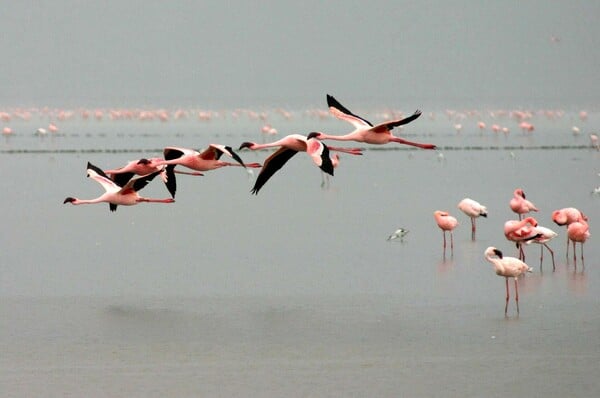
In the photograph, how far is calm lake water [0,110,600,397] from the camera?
999cm

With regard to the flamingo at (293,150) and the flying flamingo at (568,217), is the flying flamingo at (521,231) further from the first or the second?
the flamingo at (293,150)

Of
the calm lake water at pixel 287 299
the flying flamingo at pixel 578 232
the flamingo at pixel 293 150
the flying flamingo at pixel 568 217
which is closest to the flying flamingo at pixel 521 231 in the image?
the calm lake water at pixel 287 299

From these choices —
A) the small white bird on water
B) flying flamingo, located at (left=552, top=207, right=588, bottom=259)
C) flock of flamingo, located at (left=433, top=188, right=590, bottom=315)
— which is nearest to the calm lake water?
the small white bird on water

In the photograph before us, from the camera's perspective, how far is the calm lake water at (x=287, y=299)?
999 centimetres

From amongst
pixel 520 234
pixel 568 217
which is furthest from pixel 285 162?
pixel 568 217

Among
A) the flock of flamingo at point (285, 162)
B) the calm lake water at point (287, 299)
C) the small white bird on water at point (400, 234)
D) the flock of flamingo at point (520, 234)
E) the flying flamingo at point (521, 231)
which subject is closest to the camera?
the calm lake water at point (287, 299)

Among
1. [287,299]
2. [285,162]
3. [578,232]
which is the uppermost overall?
[285,162]

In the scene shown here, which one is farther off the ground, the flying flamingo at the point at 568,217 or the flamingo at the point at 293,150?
the flamingo at the point at 293,150

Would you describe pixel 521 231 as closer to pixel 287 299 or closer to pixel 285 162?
pixel 287 299

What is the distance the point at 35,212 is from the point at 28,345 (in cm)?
922

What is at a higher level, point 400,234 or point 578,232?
point 578,232

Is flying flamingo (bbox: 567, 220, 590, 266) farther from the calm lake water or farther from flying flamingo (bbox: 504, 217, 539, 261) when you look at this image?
flying flamingo (bbox: 504, 217, 539, 261)

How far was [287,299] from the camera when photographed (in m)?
12.7

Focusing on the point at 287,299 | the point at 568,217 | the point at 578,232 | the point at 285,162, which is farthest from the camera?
the point at 568,217
